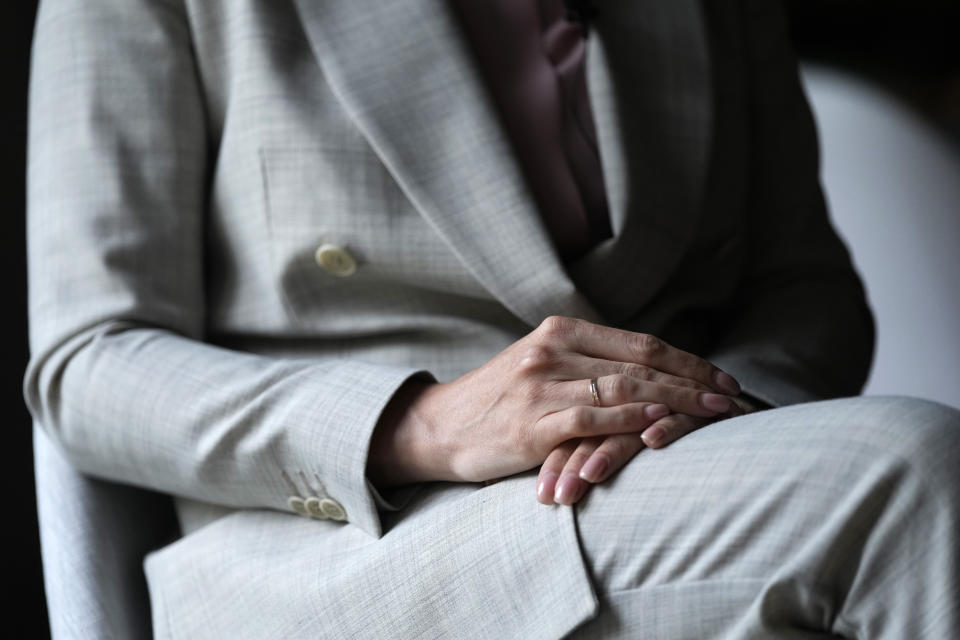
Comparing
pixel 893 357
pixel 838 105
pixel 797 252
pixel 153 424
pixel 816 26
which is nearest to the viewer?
pixel 153 424

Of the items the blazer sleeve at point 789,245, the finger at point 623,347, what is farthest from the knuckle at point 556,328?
the blazer sleeve at point 789,245

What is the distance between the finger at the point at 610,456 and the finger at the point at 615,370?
50mm

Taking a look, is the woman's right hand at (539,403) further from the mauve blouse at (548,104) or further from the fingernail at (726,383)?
the mauve blouse at (548,104)

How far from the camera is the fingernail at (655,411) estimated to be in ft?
1.74

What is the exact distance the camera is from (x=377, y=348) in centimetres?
71

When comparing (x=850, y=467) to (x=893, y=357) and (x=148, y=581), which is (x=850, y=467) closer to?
(x=148, y=581)

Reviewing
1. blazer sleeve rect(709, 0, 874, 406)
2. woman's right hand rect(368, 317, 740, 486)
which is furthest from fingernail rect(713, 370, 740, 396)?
blazer sleeve rect(709, 0, 874, 406)

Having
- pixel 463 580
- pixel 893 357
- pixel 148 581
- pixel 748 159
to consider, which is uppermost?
pixel 748 159

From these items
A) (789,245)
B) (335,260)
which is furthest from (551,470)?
(789,245)

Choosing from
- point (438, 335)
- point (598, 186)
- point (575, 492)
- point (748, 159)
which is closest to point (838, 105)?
point (748, 159)

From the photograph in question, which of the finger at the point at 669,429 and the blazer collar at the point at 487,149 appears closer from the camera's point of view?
the finger at the point at 669,429

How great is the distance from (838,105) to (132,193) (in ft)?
A: 5.65

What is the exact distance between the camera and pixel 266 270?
2.30 feet

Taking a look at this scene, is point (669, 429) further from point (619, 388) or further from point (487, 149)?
point (487, 149)
